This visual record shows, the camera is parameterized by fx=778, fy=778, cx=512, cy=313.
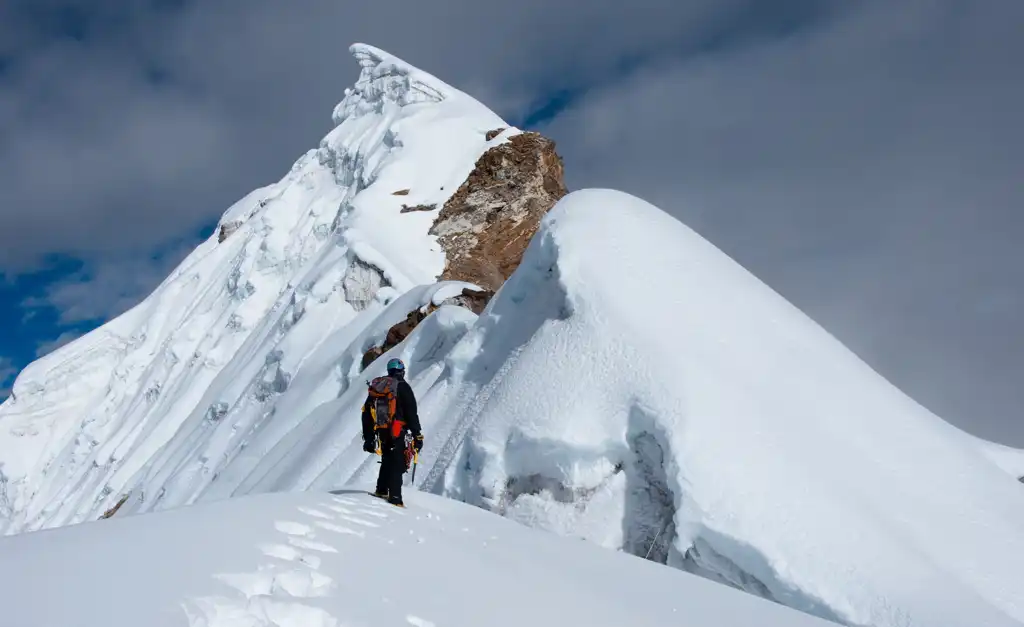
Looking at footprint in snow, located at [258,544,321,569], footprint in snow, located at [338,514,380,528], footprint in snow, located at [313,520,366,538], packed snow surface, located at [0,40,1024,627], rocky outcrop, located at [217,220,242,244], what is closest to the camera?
footprint in snow, located at [258,544,321,569]

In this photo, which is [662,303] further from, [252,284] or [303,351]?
[252,284]

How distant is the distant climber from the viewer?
26.8 feet

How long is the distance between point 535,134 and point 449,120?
5.73 meters

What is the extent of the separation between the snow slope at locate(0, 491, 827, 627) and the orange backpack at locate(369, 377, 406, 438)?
78cm

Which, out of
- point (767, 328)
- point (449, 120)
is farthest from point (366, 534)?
point (449, 120)

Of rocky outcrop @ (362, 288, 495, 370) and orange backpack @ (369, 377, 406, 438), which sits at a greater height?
rocky outcrop @ (362, 288, 495, 370)

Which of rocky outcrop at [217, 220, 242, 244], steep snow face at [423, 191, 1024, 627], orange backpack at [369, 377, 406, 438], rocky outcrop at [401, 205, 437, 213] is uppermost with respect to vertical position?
rocky outcrop at [401, 205, 437, 213]

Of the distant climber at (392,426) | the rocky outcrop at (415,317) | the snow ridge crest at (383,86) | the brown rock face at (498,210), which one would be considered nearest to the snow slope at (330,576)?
the distant climber at (392,426)

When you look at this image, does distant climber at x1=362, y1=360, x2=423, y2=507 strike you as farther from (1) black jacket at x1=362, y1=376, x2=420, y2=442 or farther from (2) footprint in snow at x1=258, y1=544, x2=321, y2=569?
(2) footprint in snow at x1=258, y1=544, x2=321, y2=569

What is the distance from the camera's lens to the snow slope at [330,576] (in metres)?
3.94

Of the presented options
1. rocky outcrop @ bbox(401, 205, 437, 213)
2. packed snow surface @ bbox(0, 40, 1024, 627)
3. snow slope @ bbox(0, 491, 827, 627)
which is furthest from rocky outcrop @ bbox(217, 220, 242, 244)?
snow slope @ bbox(0, 491, 827, 627)

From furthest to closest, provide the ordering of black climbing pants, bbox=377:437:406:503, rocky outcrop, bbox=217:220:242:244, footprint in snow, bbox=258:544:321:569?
rocky outcrop, bbox=217:220:242:244
black climbing pants, bbox=377:437:406:503
footprint in snow, bbox=258:544:321:569

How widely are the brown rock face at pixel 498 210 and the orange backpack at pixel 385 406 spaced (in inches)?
911

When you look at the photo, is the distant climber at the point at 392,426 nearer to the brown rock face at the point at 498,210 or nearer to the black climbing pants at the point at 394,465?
the black climbing pants at the point at 394,465
